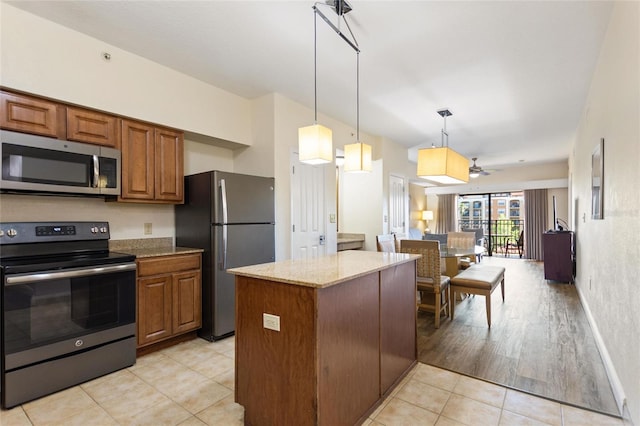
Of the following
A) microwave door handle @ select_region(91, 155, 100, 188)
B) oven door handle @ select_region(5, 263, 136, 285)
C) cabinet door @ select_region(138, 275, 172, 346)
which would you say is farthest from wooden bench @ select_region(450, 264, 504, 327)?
microwave door handle @ select_region(91, 155, 100, 188)

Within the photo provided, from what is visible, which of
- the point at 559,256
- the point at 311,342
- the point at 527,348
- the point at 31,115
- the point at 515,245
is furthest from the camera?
the point at 515,245

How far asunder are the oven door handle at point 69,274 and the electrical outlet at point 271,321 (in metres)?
1.50

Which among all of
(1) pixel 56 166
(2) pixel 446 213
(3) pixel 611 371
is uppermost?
(1) pixel 56 166

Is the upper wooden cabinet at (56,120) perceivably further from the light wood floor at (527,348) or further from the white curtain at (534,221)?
the white curtain at (534,221)

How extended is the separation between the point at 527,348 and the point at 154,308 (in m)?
3.36

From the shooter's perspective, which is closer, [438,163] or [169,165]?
[169,165]

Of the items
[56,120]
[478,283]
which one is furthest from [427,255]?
[56,120]

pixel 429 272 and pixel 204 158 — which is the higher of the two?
pixel 204 158

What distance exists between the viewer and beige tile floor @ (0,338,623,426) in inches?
74.9

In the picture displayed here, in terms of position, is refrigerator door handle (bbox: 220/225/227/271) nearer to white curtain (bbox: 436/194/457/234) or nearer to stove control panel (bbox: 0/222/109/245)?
stove control panel (bbox: 0/222/109/245)

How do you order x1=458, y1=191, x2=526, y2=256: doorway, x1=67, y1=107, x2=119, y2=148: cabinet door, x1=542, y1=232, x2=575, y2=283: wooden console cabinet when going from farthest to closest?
x1=458, y1=191, x2=526, y2=256: doorway → x1=542, y1=232, x2=575, y2=283: wooden console cabinet → x1=67, y1=107, x2=119, y2=148: cabinet door

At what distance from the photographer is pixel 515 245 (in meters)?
9.87

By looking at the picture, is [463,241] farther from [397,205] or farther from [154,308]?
[154,308]

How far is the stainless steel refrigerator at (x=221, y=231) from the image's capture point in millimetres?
3109
